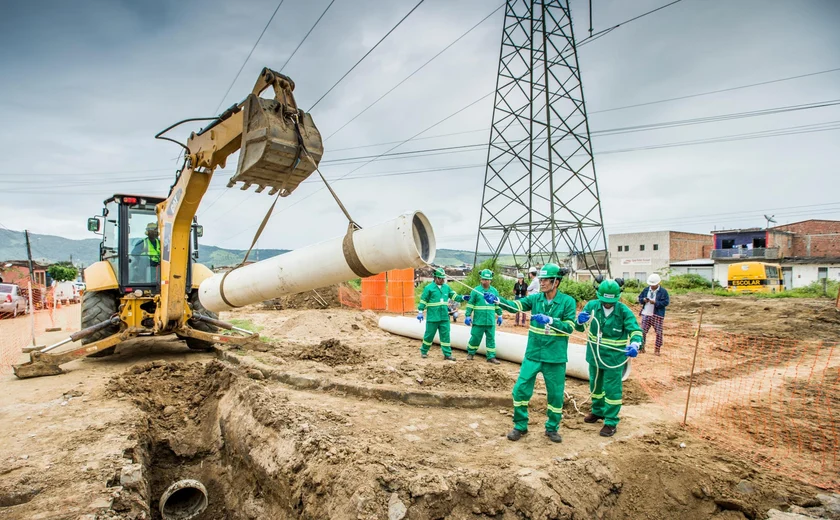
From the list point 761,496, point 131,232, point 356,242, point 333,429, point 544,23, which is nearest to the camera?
point 761,496

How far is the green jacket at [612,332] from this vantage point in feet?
15.9

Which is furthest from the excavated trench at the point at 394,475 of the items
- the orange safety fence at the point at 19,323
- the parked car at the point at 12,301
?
the parked car at the point at 12,301

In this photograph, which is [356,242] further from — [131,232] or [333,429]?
[131,232]

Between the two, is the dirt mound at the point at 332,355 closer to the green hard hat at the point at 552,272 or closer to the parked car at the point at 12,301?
the green hard hat at the point at 552,272

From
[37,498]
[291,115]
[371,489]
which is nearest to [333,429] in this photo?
[371,489]

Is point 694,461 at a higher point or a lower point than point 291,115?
lower

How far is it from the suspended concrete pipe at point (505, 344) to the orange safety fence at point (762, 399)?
0.93m

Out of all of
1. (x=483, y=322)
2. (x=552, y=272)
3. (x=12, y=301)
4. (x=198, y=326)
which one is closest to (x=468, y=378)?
(x=483, y=322)

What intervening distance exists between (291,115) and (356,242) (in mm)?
1645

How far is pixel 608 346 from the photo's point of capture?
4.92m

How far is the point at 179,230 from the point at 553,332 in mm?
5478

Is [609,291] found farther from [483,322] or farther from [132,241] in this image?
[132,241]

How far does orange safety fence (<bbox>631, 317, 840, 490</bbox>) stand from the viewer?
4328 mm

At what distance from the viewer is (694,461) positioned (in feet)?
13.1
